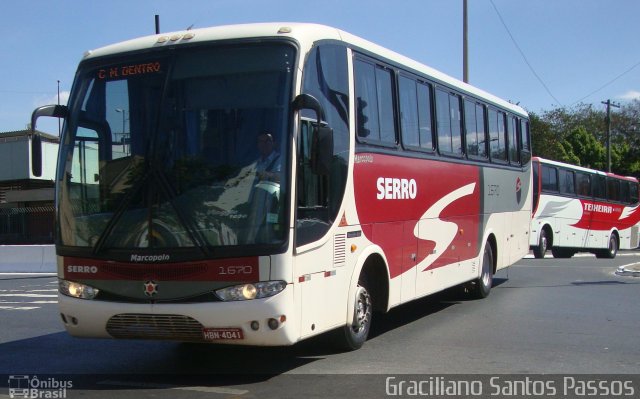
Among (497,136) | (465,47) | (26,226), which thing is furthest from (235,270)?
(26,226)

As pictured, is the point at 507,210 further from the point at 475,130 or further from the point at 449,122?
the point at 449,122

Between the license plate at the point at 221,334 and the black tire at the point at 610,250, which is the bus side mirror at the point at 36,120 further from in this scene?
the black tire at the point at 610,250

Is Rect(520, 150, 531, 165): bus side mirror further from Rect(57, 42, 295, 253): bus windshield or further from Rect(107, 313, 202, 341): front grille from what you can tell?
Rect(107, 313, 202, 341): front grille

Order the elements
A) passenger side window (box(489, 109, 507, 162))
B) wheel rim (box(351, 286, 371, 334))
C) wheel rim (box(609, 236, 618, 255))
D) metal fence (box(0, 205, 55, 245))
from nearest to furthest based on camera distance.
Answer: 1. wheel rim (box(351, 286, 371, 334))
2. passenger side window (box(489, 109, 507, 162))
3. wheel rim (box(609, 236, 618, 255))
4. metal fence (box(0, 205, 55, 245))

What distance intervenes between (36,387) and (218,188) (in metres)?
2.70

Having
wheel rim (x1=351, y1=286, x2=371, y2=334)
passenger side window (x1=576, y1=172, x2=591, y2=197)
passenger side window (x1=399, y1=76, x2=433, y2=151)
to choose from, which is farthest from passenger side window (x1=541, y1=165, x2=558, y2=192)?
wheel rim (x1=351, y1=286, x2=371, y2=334)

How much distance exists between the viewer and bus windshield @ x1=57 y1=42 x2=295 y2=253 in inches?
272

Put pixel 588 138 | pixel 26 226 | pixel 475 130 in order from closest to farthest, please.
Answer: pixel 475 130 < pixel 26 226 < pixel 588 138

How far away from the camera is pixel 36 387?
715 centimetres

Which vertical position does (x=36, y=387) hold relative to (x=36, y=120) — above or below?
below

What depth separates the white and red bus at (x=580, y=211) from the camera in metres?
26.5

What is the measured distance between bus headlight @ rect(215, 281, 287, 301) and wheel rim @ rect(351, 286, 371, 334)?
6.11 ft

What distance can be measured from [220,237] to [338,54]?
2696 millimetres

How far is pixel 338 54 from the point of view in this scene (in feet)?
27.0
